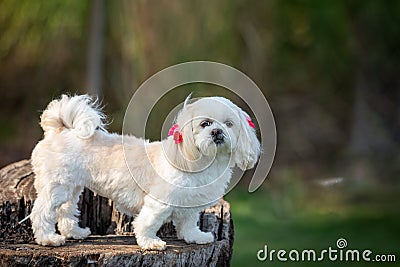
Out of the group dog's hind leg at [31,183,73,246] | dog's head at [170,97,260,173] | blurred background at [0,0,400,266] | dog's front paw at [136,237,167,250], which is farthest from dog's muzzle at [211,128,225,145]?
blurred background at [0,0,400,266]

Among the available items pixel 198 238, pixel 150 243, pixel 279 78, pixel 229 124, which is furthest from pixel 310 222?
pixel 229 124

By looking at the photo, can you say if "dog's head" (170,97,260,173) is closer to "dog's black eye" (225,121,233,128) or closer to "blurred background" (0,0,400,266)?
"dog's black eye" (225,121,233,128)

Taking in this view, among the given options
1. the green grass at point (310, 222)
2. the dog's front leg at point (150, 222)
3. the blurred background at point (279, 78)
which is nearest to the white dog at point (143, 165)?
the dog's front leg at point (150, 222)

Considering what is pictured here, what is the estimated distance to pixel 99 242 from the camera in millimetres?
2662

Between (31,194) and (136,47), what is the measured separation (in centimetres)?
338

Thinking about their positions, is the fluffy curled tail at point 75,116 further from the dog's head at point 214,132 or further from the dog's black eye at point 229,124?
the dog's black eye at point 229,124

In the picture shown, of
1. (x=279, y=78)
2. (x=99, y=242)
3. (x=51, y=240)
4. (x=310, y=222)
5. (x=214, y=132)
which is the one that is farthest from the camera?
(x=279, y=78)

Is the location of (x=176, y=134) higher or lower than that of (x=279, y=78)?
lower

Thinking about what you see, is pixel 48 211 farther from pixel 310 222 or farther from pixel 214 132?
pixel 310 222

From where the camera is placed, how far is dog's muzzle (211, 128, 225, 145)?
228 cm

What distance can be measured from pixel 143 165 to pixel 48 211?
401 millimetres

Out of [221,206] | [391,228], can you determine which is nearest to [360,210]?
[391,228]

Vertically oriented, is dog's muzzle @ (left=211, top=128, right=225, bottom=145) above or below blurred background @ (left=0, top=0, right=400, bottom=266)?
below

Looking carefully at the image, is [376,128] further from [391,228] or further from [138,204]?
[138,204]
